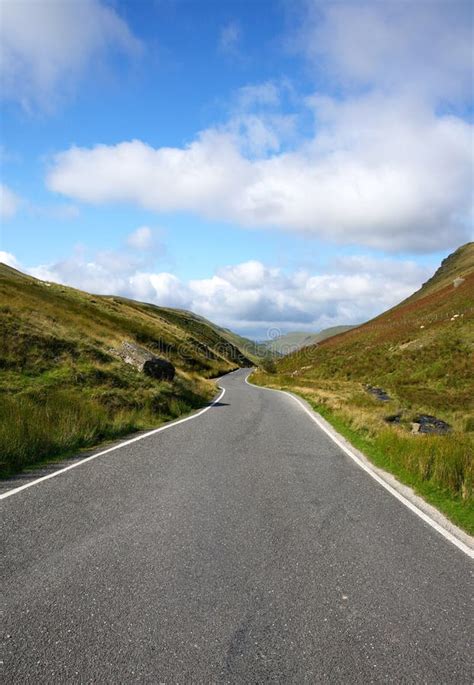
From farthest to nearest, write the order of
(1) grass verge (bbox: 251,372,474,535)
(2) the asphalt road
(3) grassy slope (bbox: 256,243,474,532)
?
(3) grassy slope (bbox: 256,243,474,532) < (1) grass verge (bbox: 251,372,474,535) < (2) the asphalt road

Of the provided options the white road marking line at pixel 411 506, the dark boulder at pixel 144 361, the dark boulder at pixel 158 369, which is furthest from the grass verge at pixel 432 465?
the dark boulder at pixel 144 361

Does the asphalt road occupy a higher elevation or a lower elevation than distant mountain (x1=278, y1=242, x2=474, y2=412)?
lower

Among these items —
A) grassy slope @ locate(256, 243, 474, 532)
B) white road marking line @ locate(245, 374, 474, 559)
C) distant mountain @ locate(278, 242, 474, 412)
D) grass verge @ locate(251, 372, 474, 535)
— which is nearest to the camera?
white road marking line @ locate(245, 374, 474, 559)

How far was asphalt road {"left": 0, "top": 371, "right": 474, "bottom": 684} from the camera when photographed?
3129 millimetres

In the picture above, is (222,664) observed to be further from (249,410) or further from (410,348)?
(410,348)

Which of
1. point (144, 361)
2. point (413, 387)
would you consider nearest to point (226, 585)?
point (144, 361)

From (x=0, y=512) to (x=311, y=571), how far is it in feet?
13.0

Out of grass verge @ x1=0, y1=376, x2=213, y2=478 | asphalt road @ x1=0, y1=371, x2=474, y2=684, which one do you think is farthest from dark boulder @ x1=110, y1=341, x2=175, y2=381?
asphalt road @ x1=0, y1=371, x2=474, y2=684

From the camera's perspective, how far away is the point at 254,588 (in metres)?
4.15

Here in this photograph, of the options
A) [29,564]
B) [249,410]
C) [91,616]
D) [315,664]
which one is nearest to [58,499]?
[29,564]

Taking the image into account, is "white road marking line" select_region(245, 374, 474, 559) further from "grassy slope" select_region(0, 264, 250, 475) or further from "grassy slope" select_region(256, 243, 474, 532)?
"grassy slope" select_region(0, 264, 250, 475)

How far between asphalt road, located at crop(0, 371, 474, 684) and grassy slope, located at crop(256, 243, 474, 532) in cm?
162

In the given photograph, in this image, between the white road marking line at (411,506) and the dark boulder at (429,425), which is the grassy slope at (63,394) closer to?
the white road marking line at (411,506)

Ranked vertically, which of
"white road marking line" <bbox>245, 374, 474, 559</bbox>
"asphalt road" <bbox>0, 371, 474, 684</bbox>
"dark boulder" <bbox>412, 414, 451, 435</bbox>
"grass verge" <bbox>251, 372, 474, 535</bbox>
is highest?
"dark boulder" <bbox>412, 414, 451, 435</bbox>
